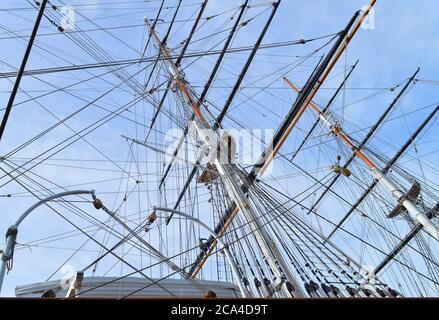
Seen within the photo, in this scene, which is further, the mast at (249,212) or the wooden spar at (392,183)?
the wooden spar at (392,183)

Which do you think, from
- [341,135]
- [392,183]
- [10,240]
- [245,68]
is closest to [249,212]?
[10,240]

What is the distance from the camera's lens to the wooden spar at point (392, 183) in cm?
1183

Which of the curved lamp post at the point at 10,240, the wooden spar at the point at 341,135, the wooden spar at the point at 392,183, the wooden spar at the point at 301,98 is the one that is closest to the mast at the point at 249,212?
the wooden spar at the point at 301,98

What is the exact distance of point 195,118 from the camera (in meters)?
11.3

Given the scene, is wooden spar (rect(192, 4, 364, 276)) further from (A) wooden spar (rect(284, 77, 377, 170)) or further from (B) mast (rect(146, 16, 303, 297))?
(A) wooden spar (rect(284, 77, 377, 170))

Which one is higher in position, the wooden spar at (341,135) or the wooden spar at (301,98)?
the wooden spar at (341,135)

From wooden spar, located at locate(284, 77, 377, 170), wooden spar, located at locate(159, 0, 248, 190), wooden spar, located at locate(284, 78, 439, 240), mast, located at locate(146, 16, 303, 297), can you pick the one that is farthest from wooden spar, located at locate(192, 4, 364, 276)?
wooden spar, located at locate(284, 77, 377, 170)

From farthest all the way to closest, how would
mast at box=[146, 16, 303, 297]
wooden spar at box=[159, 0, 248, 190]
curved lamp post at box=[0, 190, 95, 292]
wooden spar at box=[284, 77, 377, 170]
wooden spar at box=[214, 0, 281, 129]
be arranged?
wooden spar at box=[284, 77, 377, 170]
wooden spar at box=[159, 0, 248, 190]
wooden spar at box=[214, 0, 281, 129]
mast at box=[146, 16, 303, 297]
curved lamp post at box=[0, 190, 95, 292]

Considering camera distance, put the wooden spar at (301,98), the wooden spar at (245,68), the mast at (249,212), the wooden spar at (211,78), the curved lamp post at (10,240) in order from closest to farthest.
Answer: the curved lamp post at (10,240) → the mast at (249,212) → the wooden spar at (301,98) → the wooden spar at (245,68) → the wooden spar at (211,78)

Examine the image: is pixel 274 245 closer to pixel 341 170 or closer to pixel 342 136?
pixel 341 170

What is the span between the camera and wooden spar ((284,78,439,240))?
38.8 ft

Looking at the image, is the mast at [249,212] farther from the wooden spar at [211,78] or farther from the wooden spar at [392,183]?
the wooden spar at [392,183]

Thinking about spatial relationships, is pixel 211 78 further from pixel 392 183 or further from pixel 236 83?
pixel 392 183
